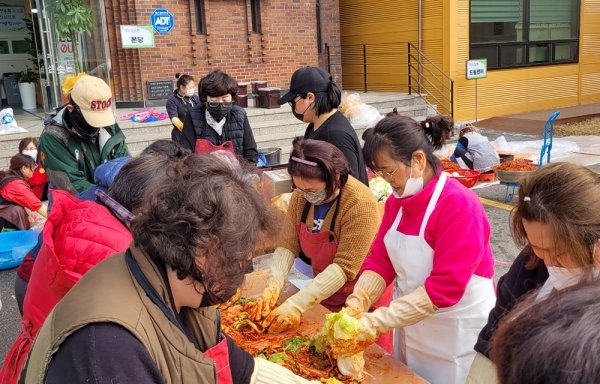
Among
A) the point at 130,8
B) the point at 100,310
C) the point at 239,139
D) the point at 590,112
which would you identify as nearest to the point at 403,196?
the point at 100,310

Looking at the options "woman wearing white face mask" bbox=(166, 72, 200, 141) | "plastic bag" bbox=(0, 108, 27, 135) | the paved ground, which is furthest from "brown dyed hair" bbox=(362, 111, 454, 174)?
"plastic bag" bbox=(0, 108, 27, 135)

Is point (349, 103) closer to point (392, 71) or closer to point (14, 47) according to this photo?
point (392, 71)

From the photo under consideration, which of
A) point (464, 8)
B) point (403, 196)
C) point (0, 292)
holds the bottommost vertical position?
point (0, 292)

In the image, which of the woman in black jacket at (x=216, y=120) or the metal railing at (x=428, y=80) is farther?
the metal railing at (x=428, y=80)

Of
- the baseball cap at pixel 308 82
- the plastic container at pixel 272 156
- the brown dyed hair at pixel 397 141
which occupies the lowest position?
the plastic container at pixel 272 156

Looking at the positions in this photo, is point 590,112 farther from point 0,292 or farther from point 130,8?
point 0,292

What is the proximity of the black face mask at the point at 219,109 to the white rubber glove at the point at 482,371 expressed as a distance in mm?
3608

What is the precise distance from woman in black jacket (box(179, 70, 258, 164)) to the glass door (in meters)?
6.83

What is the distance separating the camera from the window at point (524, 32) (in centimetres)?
1451

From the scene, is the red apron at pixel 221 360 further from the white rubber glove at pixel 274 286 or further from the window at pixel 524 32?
the window at pixel 524 32

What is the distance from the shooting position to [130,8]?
12336mm

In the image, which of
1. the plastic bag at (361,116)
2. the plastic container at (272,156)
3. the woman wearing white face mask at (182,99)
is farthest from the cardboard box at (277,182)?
the plastic bag at (361,116)

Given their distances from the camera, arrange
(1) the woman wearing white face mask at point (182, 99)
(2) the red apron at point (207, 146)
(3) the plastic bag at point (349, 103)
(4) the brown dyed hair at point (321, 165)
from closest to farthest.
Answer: (4) the brown dyed hair at point (321, 165), (2) the red apron at point (207, 146), (1) the woman wearing white face mask at point (182, 99), (3) the plastic bag at point (349, 103)

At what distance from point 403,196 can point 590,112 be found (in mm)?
14623
